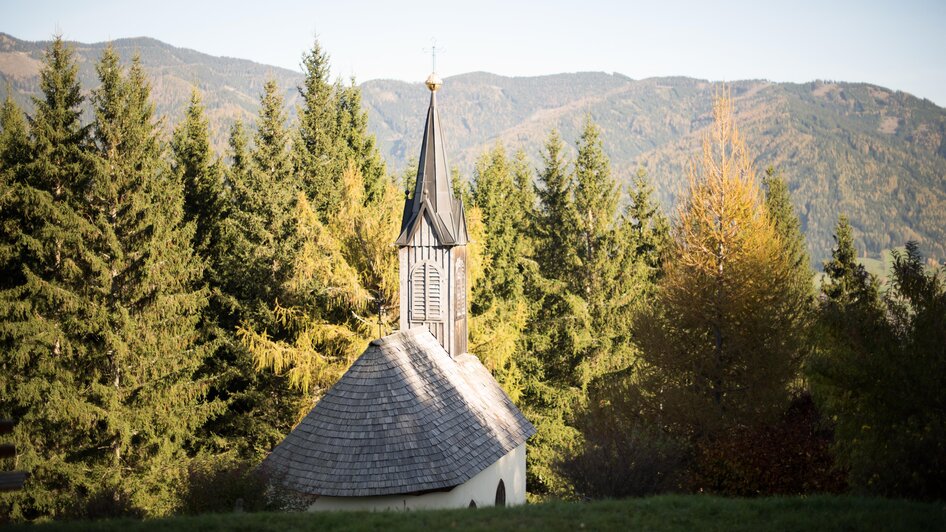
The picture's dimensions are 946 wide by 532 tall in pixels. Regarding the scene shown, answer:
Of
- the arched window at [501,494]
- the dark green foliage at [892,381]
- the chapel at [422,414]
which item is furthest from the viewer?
the arched window at [501,494]

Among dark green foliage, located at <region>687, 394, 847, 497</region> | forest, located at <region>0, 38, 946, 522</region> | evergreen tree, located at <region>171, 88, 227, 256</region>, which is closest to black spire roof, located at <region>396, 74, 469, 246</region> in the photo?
forest, located at <region>0, 38, 946, 522</region>

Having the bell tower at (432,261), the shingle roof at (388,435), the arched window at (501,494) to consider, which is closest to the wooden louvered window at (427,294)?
the bell tower at (432,261)

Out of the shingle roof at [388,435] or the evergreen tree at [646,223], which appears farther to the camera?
the evergreen tree at [646,223]

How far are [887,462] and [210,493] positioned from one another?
11.0m

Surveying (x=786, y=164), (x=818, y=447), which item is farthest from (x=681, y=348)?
(x=786, y=164)

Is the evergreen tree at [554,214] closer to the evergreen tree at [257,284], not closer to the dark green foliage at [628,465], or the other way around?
the evergreen tree at [257,284]

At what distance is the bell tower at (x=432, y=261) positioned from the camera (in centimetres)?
2055

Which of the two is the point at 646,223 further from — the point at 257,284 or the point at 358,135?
the point at 257,284

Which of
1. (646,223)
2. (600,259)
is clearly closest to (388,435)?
(600,259)

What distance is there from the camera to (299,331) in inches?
950

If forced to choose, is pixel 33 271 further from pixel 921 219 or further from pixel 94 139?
pixel 921 219

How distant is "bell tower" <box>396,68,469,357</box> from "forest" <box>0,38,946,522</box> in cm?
250

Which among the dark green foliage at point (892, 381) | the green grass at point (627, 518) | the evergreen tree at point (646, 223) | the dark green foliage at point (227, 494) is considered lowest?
the dark green foliage at point (227, 494)

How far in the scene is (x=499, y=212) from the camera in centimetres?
3141
